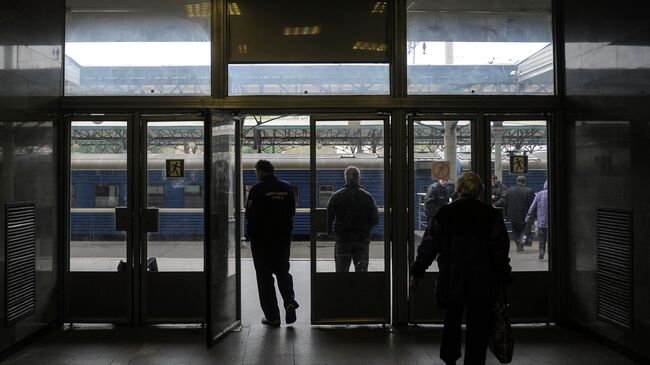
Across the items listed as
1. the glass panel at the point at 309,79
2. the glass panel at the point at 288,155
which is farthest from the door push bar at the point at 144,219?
the glass panel at the point at 288,155

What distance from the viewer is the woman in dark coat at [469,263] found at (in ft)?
12.5

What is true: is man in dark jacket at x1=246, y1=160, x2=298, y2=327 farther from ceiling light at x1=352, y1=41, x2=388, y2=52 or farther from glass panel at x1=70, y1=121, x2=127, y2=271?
ceiling light at x1=352, y1=41, x2=388, y2=52

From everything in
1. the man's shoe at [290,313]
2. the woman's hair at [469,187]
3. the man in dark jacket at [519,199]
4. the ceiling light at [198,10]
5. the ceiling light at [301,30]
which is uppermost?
the ceiling light at [198,10]

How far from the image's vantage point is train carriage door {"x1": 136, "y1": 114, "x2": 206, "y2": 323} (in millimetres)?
5789

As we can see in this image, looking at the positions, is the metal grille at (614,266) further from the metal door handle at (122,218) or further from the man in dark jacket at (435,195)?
the metal door handle at (122,218)

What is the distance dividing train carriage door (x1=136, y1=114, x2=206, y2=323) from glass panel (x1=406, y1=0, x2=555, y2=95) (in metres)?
2.37

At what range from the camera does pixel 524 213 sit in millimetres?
5922

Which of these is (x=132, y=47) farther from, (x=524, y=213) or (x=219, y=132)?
(x=524, y=213)

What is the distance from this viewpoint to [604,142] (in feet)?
16.8

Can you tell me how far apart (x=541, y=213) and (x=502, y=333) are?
94.0 inches

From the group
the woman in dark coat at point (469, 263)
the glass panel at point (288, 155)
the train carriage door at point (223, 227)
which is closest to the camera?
the woman in dark coat at point (469, 263)

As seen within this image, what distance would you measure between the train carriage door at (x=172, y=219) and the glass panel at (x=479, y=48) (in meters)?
2.37

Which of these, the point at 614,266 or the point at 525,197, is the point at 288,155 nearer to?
the point at 525,197

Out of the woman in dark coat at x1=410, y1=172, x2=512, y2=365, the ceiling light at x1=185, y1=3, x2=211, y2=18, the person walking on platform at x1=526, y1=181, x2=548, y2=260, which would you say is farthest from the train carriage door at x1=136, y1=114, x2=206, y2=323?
the person walking on platform at x1=526, y1=181, x2=548, y2=260
